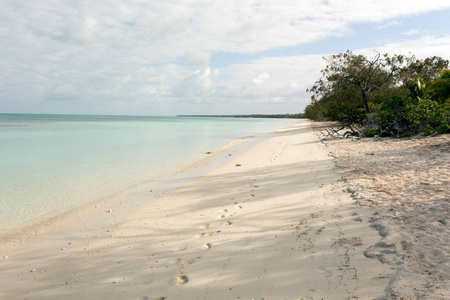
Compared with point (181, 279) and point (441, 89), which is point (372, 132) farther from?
point (181, 279)

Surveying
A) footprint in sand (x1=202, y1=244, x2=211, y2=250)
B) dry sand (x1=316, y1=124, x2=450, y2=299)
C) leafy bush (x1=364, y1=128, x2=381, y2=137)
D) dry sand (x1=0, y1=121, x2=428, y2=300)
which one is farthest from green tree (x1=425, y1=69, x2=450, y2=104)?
footprint in sand (x1=202, y1=244, x2=211, y2=250)

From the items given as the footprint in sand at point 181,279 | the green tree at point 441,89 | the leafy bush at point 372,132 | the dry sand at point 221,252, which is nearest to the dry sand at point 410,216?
the dry sand at point 221,252

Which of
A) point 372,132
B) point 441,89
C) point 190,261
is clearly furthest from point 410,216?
point 441,89

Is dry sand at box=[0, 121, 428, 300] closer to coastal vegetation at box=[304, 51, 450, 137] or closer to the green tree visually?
coastal vegetation at box=[304, 51, 450, 137]

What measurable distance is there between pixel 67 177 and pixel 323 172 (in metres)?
8.86

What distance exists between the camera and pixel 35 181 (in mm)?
9602

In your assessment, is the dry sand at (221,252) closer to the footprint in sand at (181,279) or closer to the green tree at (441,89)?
the footprint in sand at (181,279)

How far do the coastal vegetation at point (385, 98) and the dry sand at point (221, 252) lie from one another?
11.7 metres

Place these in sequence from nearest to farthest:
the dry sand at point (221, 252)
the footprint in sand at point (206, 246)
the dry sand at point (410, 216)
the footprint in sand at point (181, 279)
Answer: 1. the dry sand at point (410, 216)
2. the dry sand at point (221, 252)
3. the footprint in sand at point (181, 279)
4. the footprint in sand at point (206, 246)

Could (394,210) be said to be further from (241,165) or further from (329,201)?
(241,165)

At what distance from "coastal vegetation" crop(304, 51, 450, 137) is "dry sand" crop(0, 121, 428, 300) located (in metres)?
11.7

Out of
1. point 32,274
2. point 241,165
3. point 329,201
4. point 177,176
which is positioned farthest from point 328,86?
point 32,274

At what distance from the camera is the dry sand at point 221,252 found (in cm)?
298

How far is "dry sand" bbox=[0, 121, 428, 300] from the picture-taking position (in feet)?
9.77
